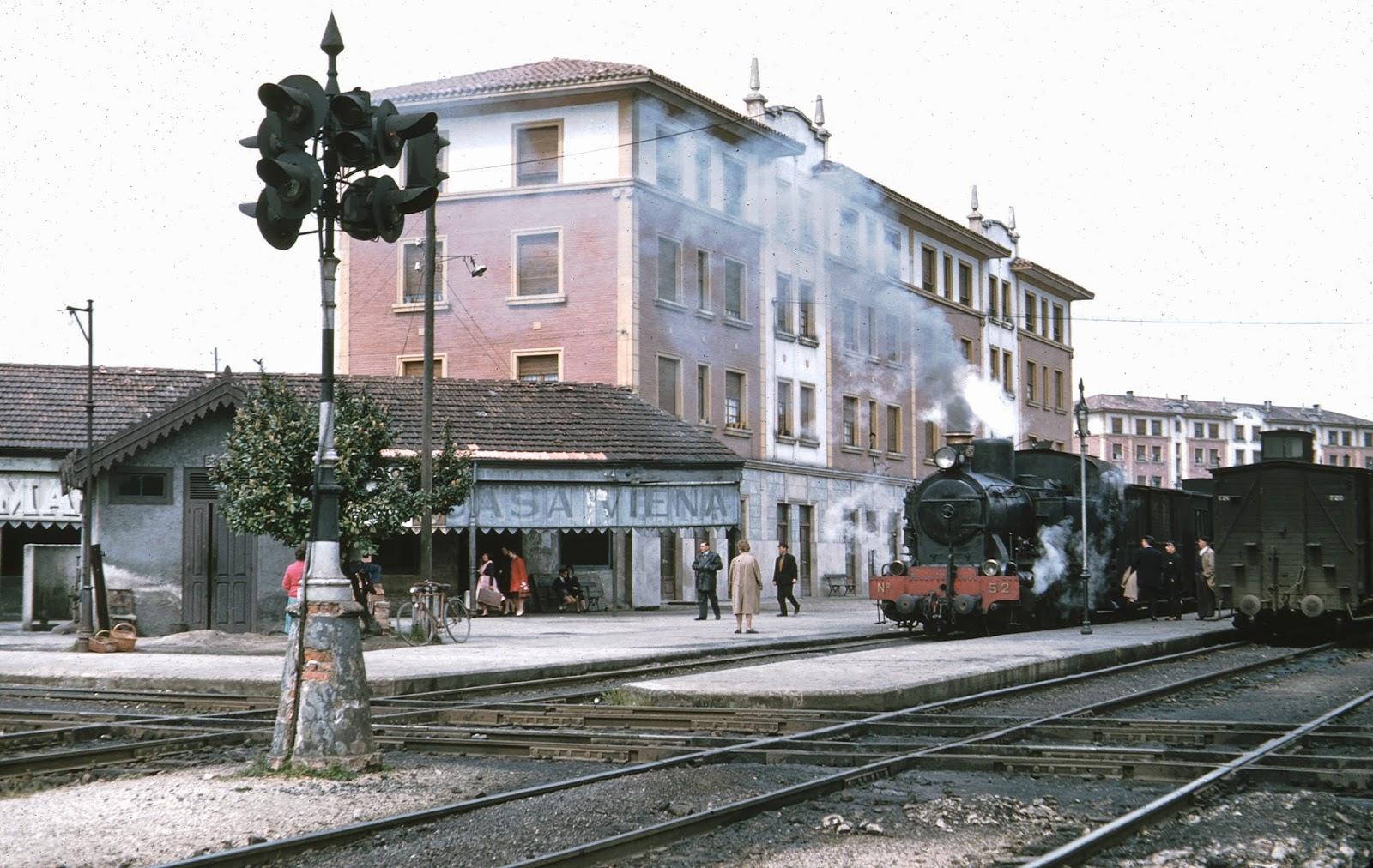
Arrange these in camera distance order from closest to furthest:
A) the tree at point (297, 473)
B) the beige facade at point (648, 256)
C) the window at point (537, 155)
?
the tree at point (297, 473), the beige facade at point (648, 256), the window at point (537, 155)

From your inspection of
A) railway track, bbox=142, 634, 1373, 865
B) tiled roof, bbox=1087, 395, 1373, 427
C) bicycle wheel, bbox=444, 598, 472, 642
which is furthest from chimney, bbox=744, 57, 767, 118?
tiled roof, bbox=1087, 395, 1373, 427

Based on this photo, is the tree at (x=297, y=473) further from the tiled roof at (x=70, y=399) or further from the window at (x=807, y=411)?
the window at (x=807, y=411)

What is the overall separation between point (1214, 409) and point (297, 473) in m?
129

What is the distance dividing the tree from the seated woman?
1177 centimetres

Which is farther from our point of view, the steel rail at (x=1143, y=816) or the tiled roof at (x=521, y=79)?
the tiled roof at (x=521, y=79)

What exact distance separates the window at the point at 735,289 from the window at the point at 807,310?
113 inches

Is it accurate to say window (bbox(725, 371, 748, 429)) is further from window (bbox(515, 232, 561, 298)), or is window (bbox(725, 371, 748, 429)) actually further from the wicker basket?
the wicker basket

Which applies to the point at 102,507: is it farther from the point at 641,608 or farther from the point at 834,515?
the point at 834,515

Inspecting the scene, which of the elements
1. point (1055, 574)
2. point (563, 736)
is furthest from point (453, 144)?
point (563, 736)

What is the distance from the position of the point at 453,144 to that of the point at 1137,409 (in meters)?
102

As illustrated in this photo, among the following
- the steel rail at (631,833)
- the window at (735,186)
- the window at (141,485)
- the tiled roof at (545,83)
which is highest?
the tiled roof at (545,83)

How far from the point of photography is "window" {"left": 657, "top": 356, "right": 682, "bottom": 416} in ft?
133

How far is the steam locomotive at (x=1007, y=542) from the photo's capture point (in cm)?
2414

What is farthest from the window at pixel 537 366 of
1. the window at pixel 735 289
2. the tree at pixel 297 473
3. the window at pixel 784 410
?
the tree at pixel 297 473
